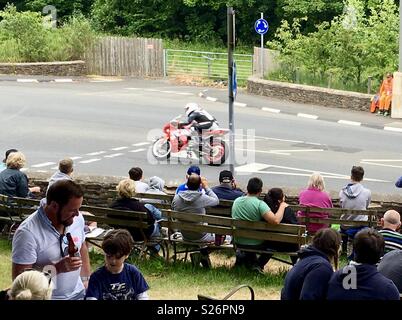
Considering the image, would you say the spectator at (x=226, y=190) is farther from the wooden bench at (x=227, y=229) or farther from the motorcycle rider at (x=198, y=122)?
the motorcycle rider at (x=198, y=122)

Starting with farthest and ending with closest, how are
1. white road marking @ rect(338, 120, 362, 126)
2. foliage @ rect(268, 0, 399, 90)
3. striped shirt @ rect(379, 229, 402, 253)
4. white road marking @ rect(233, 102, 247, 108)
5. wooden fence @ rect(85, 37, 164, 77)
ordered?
1. wooden fence @ rect(85, 37, 164, 77)
2. foliage @ rect(268, 0, 399, 90)
3. white road marking @ rect(233, 102, 247, 108)
4. white road marking @ rect(338, 120, 362, 126)
5. striped shirt @ rect(379, 229, 402, 253)

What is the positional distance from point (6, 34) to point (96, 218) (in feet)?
107

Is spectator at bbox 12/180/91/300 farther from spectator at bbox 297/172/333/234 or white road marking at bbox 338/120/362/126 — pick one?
white road marking at bbox 338/120/362/126

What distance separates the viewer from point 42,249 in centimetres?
661

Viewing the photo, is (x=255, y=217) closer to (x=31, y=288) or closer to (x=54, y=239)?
(x=54, y=239)

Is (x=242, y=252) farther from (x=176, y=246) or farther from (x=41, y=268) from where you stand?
(x=41, y=268)

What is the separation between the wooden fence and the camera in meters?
41.6

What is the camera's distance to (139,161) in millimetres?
21172

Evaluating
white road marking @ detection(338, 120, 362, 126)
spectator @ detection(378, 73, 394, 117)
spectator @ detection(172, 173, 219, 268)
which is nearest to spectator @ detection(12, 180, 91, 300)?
spectator @ detection(172, 173, 219, 268)

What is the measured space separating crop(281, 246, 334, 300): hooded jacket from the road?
26.9ft

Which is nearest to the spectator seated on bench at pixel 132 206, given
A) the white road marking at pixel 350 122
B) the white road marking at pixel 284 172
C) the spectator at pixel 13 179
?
the spectator at pixel 13 179

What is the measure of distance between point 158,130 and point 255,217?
1490 centimetres

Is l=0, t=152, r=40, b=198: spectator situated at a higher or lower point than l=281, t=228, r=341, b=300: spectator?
lower

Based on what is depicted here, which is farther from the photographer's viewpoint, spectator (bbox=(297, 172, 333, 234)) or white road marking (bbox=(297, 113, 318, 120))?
white road marking (bbox=(297, 113, 318, 120))
